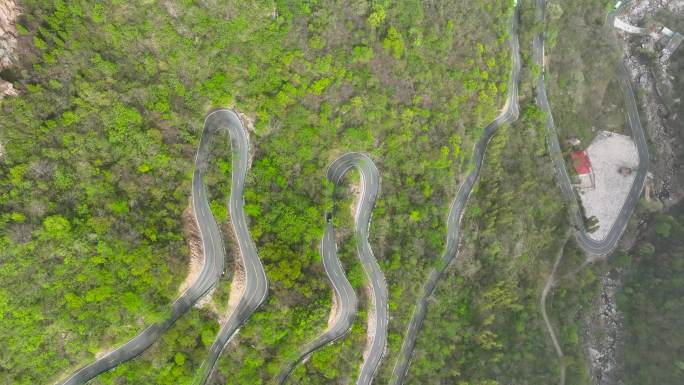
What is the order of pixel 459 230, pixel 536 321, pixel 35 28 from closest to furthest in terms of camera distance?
1. pixel 35 28
2. pixel 459 230
3. pixel 536 321

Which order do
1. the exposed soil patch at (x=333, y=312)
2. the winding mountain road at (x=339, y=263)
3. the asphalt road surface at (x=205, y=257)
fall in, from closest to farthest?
the asphalt road surface at (x=205, y=257)
the winding mountain road at (x=339, y=263)
the exposed soil patch at (x=333, y=312)

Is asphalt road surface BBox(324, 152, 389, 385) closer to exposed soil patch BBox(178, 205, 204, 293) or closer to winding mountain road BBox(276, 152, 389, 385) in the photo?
winding mountain road BBox(276, 152, 389, 385)

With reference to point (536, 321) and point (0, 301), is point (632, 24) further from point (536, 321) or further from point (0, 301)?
point (0, 301)

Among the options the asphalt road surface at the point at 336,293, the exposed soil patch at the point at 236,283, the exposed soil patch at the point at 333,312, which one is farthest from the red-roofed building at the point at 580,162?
the exposed soil patch at the point at 236,283

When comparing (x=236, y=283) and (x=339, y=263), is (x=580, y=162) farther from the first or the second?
(x=236, y=283)

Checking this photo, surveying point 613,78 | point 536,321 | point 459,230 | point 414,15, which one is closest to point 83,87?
point 414,15

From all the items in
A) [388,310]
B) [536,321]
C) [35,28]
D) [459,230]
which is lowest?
[536,321]

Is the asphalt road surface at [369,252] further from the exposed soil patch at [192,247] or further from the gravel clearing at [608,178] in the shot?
the gravel clearing at [608,178]
